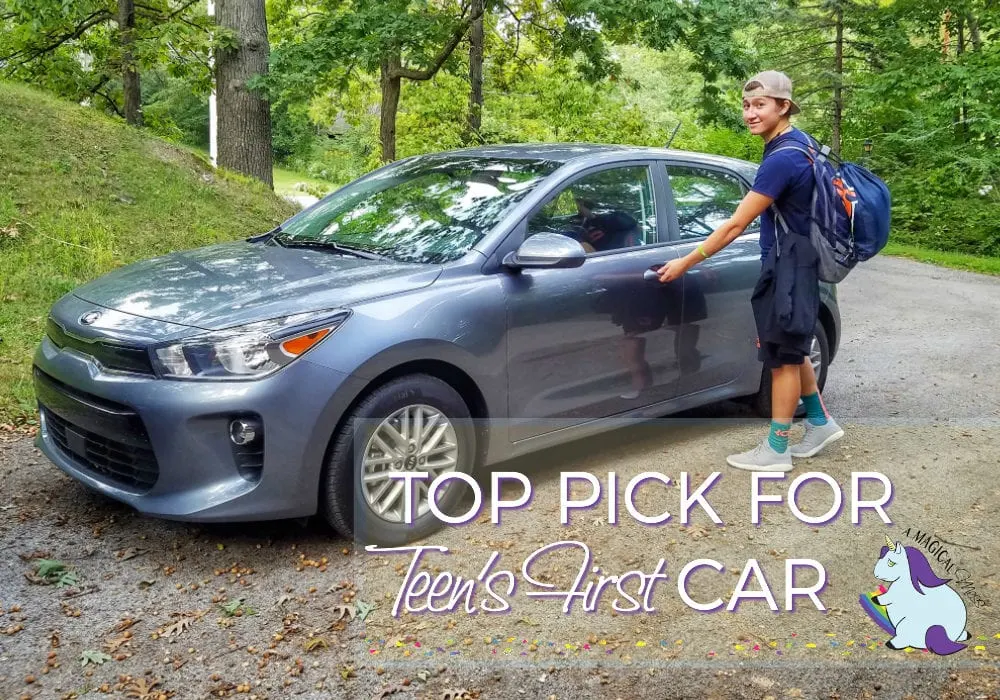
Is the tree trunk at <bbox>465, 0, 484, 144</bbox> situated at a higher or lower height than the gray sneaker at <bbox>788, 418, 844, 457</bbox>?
higher

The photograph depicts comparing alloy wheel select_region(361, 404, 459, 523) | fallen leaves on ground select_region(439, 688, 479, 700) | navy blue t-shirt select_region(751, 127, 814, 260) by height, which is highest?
navy blue t-shirt select_region(751, 127, 814, 260)

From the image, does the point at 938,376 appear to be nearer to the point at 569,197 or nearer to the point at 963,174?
the point at 569,197

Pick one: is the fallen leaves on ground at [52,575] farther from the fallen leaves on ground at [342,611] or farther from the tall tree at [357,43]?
the tall tree at [357,43]

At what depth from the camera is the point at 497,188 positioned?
4.86 meters

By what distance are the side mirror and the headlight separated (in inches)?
43.6

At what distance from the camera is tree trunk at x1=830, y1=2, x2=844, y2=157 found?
22.1m

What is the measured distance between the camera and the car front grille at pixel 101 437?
3.85 meters

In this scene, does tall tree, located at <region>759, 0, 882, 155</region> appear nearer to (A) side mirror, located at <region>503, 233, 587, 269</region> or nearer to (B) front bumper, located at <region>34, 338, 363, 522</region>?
(A) side mirror, located at <region>503, 233, 587, 269</region>

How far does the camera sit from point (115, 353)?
3916mm

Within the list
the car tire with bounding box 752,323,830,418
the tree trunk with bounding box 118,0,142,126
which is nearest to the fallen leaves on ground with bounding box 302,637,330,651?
the car tire with bounding box 752,323,830,418

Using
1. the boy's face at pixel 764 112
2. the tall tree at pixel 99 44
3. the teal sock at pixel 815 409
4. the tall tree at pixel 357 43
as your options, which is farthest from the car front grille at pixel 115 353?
the tall tree at pixel 99 44

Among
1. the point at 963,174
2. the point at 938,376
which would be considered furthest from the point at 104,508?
the point at 963,174

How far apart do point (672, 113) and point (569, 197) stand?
3391cm

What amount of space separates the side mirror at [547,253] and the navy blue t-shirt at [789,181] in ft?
2.98
